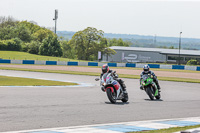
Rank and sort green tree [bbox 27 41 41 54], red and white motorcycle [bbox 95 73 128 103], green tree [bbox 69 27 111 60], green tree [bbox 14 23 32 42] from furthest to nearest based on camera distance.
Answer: green tree [bbox 14 23 32 42]
green tree [bbox 69 27 111 60]
green tree [bbox 27 41 41 54]
red and white motorcycle [bbox 95 73 128 103]

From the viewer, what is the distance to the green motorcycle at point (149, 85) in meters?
17.2

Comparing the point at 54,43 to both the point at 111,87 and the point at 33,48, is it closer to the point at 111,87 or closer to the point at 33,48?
the point at 33,48

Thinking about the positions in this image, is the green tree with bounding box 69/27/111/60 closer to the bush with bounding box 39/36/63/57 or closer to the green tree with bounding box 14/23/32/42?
the bush with bounding box 39/36/63/57

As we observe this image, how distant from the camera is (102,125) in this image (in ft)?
29.9

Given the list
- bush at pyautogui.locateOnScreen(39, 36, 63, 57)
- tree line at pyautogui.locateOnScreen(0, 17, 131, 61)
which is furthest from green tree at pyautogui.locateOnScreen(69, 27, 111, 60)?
bush at pyautogui.locateOnScreen(39, 36, 63, 57)

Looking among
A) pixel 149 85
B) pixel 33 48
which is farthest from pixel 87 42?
pixel 149 85

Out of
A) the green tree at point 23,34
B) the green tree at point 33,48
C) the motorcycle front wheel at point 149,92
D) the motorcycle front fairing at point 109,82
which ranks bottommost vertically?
the motorcycle front wheel at point 149,92

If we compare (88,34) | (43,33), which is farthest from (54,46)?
(43,33)

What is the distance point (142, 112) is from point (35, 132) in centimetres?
499

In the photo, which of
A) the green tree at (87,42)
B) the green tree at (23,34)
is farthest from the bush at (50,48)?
the green tree at (23,34)

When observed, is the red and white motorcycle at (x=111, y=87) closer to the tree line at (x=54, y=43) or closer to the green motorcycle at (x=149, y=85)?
the green motorcycle at (x=149, y=85)

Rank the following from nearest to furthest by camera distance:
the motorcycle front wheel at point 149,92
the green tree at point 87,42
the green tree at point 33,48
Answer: the motorcycle front wheel at point 149,92, the green tree at point 33,48, the green tree at point 87,42

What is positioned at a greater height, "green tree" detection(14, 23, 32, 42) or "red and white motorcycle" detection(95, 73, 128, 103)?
"green tree" detection(14, 23, 32, 42)

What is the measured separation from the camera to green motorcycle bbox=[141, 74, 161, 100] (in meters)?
17.2
